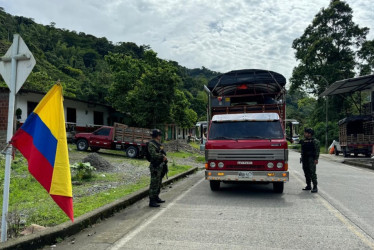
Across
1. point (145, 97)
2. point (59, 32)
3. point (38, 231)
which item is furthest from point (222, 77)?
point (59, 32)

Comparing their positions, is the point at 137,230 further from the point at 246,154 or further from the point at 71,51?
the point at 71,51

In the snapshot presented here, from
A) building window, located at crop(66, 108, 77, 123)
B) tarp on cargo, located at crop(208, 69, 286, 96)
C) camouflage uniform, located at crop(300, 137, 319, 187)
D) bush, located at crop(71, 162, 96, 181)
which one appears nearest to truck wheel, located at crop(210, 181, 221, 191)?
camouflage uniform, located at crop(300, 137, 319, 187)

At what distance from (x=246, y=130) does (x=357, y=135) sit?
1932 centimetres

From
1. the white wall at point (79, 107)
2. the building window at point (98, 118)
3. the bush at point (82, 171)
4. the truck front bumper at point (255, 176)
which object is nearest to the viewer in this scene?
the truck front bumper at point (255, 176)

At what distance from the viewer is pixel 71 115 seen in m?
26.0

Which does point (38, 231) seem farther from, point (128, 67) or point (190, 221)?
point (128, 67)

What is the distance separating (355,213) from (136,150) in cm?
1407

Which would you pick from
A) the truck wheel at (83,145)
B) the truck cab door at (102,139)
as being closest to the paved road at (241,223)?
the truck cab door at (102,139)

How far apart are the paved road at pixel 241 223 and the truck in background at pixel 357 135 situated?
17112 mm

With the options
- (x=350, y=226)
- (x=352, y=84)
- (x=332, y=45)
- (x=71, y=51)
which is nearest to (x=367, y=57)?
(x=332, y=45)

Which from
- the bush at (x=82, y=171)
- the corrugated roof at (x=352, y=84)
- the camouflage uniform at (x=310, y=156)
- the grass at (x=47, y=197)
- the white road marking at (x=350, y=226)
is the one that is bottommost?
the white road marking at (x=350, y=226)

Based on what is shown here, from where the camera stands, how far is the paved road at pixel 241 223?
454 centimetres

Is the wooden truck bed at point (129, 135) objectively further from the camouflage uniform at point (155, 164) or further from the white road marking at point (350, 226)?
the white road marking at point (350, 226)

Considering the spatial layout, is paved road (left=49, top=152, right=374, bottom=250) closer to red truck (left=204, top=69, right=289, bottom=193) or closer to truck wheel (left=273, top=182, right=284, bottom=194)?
truck wheel (left=273, top=182, right=284, bottom=194)
